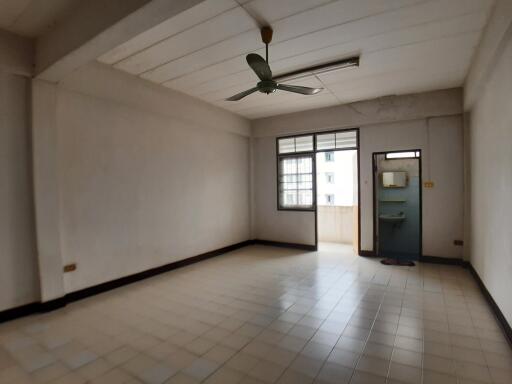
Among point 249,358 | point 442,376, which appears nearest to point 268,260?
point 249,358

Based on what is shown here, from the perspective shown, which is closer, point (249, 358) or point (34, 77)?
point (249, 358)

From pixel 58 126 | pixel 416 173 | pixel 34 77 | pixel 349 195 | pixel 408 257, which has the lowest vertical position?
pixel 408 257

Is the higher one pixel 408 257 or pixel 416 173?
pixel 416 173

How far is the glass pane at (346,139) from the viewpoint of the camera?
5926mm

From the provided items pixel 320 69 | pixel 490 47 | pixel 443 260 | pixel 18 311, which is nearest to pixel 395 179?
pixel 443 260

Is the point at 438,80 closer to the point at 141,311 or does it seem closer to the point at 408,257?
the point at 408,257

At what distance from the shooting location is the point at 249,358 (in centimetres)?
237

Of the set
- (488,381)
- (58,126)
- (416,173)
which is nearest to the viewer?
(488,381)

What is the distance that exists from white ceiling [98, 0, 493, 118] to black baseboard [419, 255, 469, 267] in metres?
3.00

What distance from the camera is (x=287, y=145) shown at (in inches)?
264

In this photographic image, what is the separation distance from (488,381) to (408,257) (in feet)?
13.0

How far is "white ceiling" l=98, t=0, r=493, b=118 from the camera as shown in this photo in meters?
2.63

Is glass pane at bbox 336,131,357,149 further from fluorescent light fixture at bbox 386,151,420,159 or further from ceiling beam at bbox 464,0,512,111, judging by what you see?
ceiling beam at bbox 464,0,512,111

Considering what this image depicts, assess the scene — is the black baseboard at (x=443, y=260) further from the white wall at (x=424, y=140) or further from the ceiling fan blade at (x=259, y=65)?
the ceiling fan blade at (x=259, y=65)
